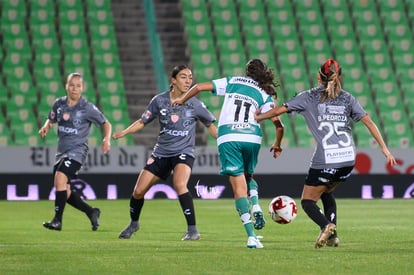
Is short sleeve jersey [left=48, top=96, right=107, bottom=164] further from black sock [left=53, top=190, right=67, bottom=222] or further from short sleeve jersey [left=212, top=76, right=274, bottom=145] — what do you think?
short sleeve jersey [left=212, top=76, right=274, bottom=145]

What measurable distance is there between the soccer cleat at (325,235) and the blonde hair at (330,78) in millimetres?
1256

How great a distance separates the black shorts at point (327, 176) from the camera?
11.8 metres

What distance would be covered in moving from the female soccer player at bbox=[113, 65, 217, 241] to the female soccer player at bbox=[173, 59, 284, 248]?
1783mm

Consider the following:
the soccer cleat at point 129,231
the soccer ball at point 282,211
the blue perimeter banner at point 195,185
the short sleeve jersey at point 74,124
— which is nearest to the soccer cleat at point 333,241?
the soccer ball at point 282,211

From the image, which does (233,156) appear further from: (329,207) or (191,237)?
(191,237)

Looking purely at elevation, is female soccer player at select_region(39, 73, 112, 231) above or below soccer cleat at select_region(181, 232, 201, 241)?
above

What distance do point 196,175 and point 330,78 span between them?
12.0 metres

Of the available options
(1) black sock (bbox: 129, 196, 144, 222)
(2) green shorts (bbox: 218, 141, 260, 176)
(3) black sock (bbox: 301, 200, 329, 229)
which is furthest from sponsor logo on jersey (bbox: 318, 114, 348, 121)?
(1) black sock (bbox: 129, 196, 144, 222)

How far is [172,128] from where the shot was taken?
1388 centimetres

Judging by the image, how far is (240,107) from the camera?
11891 mm

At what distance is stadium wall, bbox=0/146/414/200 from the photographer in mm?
23172

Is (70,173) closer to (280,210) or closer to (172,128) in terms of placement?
(172,128)

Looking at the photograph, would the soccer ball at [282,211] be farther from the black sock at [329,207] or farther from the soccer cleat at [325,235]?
the soccer cleat at [325,235]

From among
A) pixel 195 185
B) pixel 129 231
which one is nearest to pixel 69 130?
pixel 129 231
